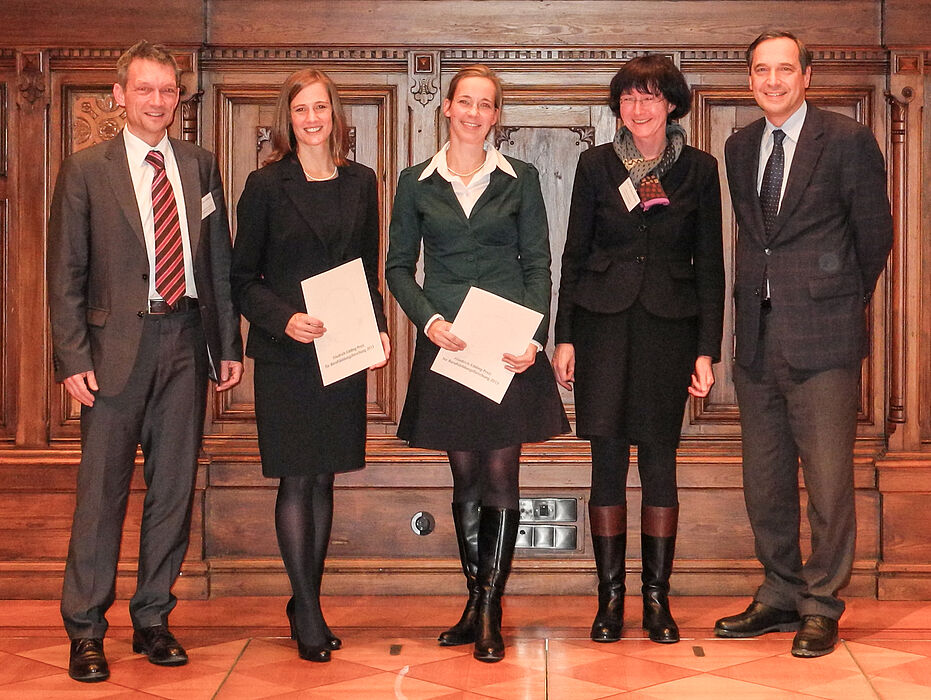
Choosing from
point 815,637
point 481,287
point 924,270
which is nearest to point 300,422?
point 481,287

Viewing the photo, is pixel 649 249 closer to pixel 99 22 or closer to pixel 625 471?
pixel 625 471

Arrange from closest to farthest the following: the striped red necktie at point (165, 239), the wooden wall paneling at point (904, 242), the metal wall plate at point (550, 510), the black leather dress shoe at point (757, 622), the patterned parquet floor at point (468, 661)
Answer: the patterned parquet floor at point (468, 661)
the striped red necktie at point (165, 239)
the black leather dress shoe at point (757, 622)
the wooden wall paneling at point (904, 242)
the metal wall plate at point (550, 510)

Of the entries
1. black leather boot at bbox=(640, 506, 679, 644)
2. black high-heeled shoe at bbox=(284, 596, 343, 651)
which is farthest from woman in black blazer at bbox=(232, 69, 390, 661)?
black leather boot at bbox=(640, 506, 679, 644)

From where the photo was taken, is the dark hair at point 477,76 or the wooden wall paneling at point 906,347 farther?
the wooden wall paneling at point 906,347

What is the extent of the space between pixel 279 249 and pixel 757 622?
1851mm

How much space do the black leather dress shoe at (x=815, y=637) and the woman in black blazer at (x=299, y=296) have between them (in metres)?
1.37

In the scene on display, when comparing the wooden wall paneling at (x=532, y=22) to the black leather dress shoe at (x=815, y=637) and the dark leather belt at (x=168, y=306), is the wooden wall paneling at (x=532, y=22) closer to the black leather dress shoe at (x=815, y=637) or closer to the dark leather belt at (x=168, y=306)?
the dark leather belt at (x=168, y=306)

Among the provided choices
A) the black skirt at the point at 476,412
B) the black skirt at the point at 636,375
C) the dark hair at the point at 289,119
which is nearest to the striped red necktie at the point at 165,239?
the dark hair at the point at 289,119

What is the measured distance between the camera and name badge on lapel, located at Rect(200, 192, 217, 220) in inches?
124

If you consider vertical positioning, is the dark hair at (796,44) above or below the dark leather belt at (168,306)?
above

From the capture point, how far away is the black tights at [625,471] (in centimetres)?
321

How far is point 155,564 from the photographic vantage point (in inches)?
123

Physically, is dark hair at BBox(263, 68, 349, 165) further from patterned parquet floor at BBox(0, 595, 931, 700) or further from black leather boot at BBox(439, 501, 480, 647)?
Answer: patterned parquet floor at BBox(0, 595, 931, 700)

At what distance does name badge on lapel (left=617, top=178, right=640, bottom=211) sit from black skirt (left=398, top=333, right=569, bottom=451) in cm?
52
